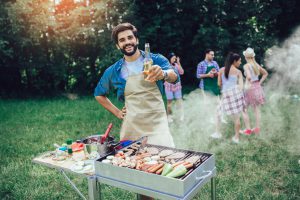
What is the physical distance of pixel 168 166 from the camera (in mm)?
2062

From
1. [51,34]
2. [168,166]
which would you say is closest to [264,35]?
[51,34]

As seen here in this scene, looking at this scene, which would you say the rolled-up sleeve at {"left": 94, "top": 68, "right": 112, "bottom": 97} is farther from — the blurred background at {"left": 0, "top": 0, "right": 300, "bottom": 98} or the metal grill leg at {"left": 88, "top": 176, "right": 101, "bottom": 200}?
the blurred background at {"left": 0, "top": 0, "right": 300, "bottom": 98}

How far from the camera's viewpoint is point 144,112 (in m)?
3.02

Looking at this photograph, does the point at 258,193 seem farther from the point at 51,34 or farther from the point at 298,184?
the point at 51,34

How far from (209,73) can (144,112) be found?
492cm

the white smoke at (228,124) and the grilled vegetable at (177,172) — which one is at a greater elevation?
the grilled vegetable at (177,172)

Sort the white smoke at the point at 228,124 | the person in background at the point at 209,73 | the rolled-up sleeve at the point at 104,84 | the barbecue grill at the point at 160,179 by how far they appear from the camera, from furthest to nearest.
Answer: the person in background at the point at 209,73, the white smoke at the point at 228,124, the rolled-up sleeve at the point at 104,84, the barbecue grill at the point at 160,179

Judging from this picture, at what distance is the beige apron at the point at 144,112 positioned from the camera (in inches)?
119

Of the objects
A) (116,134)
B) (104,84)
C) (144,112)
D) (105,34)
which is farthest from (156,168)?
(105,34)

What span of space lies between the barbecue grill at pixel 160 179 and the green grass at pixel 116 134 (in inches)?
77.0

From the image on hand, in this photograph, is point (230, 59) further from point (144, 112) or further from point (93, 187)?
point (93, 187)

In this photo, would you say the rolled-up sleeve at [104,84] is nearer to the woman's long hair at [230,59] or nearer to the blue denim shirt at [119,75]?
the blue denim shirt at [119,75]

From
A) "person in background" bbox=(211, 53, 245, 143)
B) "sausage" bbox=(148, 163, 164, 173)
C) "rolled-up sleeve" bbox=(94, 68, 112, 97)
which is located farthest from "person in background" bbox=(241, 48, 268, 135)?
"sausage" bbox=(148, 163, 164, 173)

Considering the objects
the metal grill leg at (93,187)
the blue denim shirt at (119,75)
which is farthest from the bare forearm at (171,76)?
the metal grill leg at (93,187)
